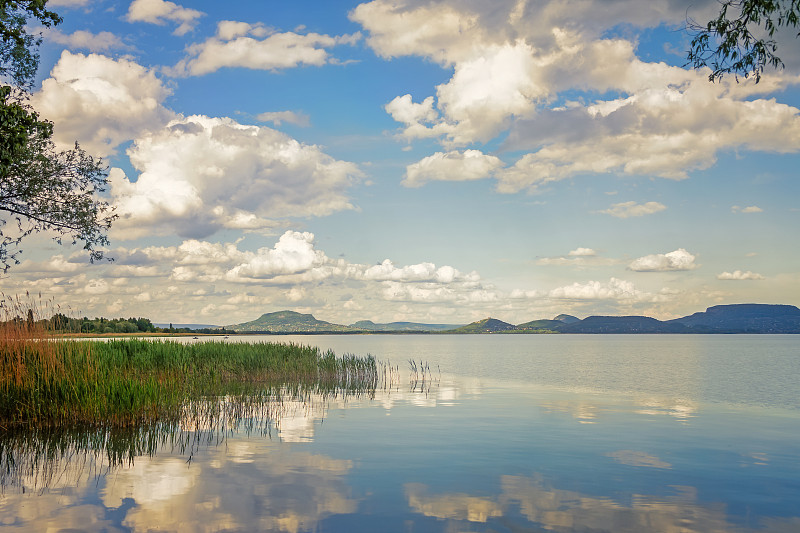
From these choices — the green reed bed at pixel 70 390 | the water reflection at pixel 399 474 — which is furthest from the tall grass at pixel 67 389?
the water reflection at pixel 399 474

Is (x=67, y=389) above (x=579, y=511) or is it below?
above

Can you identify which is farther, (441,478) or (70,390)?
(70,390)

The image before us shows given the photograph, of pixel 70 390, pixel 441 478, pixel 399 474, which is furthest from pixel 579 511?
pixel 70 390

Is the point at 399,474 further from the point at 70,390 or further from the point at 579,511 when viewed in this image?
the point at 70,390

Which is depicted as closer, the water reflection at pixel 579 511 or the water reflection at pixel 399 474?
the water reflection at pixel 579 511

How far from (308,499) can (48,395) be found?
12.0 metres

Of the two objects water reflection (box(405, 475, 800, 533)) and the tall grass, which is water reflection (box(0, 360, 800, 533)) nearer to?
water reflection (box(405, 475, 800, 533))

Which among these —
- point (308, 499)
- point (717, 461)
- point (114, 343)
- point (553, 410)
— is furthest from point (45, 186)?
point (717, 461)

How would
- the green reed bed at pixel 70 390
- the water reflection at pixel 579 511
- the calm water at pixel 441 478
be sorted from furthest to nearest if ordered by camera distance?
the green reed bed at pixel 70 390 → the calm water at pixel 441 478 → the water reflection at pixel 579 511

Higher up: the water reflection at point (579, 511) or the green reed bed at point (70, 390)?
the green reed bed at point (70, 390)

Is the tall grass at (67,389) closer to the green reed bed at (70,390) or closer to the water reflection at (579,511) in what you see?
the green reed bed at (70,390)

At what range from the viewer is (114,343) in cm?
3881

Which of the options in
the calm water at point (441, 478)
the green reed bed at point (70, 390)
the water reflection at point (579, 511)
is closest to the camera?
the water reflection at point (579, 511)

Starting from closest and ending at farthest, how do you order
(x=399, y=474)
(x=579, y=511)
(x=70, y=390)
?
1. (x=579, y=511)
2. (x=399, y=474)
3. (x=70, y=390)
